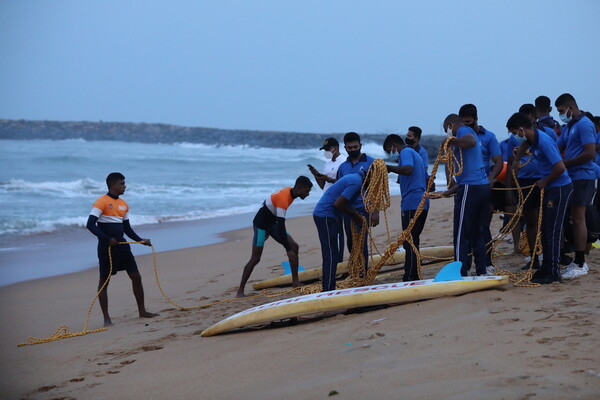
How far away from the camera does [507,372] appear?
4344 mm

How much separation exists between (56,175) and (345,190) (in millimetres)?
28806

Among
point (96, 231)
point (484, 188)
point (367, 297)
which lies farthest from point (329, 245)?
point (96, 231)

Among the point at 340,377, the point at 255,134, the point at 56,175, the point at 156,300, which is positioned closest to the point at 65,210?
the point at 156,300

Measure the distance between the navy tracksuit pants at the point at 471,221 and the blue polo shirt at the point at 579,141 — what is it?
3.02 ft

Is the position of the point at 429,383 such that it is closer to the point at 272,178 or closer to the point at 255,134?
the point at 272,178

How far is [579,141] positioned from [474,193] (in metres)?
1.19

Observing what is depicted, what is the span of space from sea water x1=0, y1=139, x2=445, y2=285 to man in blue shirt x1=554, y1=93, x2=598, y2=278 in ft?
26.1

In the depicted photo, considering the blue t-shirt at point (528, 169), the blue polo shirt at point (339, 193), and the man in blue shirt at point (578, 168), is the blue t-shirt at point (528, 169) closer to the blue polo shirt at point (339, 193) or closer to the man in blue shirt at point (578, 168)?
the man in blue shirt at point (578, 168)

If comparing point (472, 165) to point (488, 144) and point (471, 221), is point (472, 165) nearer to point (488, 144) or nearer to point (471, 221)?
point (471, 221)

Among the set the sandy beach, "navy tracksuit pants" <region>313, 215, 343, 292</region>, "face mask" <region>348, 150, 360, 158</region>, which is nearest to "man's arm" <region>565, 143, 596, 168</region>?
the sandy beach

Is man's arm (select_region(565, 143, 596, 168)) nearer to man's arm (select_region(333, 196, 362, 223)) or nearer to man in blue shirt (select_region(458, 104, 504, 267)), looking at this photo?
man in blue shirt (select_region(458, 104, 504, 267))

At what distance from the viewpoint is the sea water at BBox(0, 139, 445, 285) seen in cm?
1633

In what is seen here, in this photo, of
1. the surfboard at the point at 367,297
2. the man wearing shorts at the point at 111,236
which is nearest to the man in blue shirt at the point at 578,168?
the surfboard at the point at 367,297

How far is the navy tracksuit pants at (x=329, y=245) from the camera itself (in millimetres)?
7355
